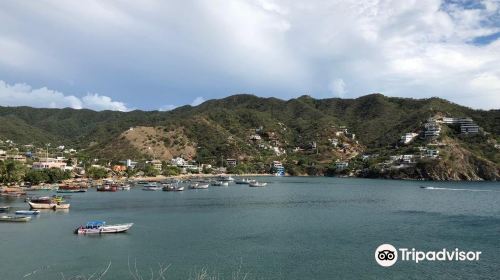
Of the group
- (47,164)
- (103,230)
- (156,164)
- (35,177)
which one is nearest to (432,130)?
(156,164)

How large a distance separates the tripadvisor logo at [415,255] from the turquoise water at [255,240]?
0.74 meters

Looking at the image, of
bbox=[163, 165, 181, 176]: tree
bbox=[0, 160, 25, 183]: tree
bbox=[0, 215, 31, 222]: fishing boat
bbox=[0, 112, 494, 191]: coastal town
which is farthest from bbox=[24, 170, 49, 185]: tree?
bbox=[163, 165, 181, 176]: tree

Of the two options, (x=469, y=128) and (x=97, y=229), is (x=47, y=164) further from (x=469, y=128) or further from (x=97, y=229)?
(x=469, y=128)

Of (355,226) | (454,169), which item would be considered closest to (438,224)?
(355,226)

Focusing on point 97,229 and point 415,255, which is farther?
point 97,229

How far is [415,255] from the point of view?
36.0 m

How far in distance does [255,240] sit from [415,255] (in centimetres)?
1446

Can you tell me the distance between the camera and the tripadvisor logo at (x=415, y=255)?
34000 millimetres

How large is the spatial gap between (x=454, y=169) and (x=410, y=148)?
3152 centimetres

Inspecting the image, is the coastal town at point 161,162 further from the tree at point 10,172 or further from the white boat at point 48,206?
the white boat at point 48,206

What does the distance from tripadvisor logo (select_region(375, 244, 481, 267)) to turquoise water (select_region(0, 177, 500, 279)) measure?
74cm

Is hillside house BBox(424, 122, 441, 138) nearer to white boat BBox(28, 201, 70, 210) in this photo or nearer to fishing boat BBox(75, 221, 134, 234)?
white boat BBox(28, 201, 70, 210)

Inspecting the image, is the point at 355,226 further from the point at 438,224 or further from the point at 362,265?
the point at 362,265

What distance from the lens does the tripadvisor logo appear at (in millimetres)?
34000
